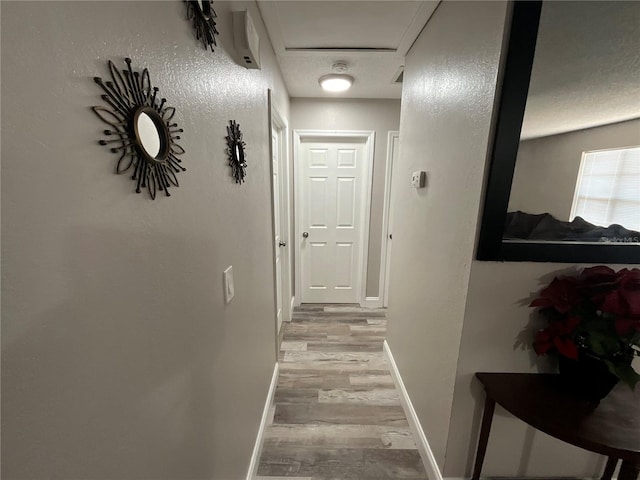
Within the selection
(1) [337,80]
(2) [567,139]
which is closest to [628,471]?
(2) [567,139]

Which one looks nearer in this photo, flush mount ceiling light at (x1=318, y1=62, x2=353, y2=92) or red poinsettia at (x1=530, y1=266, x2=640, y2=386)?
red poinsettia at (x1=530, y1=266, x2=640, y2=386)

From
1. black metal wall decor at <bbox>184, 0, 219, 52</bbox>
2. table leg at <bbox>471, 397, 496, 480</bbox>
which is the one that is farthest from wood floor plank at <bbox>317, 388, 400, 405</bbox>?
black metal wall decor at <bbox>184, 0, 219, 52</bbox>

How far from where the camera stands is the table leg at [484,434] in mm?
1098

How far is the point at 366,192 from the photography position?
289cm

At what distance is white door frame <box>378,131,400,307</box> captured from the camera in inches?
109

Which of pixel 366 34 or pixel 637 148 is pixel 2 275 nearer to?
pixel 637 148

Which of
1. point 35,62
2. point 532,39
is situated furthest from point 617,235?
point 35,62

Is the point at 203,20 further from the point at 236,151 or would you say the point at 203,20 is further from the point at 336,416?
the point at 336,416

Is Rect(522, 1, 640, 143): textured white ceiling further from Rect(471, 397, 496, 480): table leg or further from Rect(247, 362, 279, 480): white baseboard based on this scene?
Rect(247, 362, 279, 480): white baseboard

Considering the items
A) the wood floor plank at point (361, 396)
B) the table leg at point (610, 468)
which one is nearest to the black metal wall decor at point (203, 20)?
the wood floor plank at point (361, 396)

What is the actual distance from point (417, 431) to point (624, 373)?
3.39 ft

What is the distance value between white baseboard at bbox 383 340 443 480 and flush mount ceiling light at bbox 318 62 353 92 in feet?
7.62

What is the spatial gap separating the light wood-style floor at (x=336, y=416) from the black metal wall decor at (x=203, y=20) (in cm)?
193

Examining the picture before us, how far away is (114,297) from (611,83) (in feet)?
5.13
